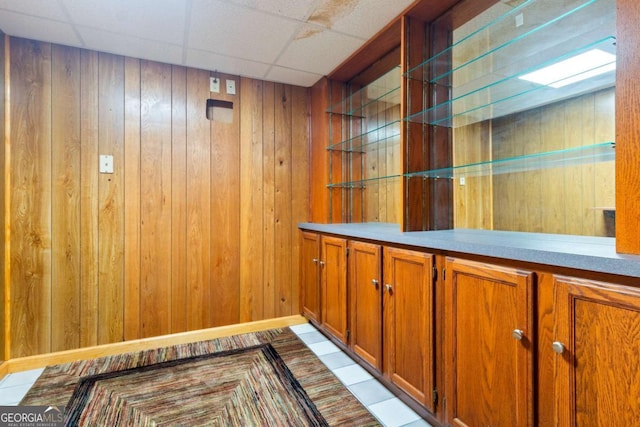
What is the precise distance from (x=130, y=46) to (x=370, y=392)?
284 centimetres

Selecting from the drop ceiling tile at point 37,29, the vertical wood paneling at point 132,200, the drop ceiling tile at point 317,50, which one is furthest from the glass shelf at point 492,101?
the drop ceiling tile at point 37,29

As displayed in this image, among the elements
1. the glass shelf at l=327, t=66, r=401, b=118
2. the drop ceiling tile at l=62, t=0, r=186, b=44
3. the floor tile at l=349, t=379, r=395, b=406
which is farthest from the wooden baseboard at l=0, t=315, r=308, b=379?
the drop ceiling tile at l=62, t=0, r=186, b=44

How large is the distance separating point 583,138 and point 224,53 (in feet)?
8.20

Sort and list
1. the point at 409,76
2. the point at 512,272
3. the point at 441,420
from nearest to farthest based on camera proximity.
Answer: the point at 512,272 < the point at 441,420 < the point at 409,76

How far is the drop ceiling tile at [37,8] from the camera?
1787 mm

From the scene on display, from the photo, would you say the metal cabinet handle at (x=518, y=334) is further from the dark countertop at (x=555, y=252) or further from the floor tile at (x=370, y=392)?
the floor tile at (x=370, y=392)

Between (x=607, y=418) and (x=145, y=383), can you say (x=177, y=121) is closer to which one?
(x=145, y=383)

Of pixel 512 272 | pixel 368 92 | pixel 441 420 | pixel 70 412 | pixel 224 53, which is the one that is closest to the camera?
pixel 512 272

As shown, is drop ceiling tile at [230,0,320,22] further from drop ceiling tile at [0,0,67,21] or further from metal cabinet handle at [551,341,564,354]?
metal cabinet handle at [551,341,564,354]

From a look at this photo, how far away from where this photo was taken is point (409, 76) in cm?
193

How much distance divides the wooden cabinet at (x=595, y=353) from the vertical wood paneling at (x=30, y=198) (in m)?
2.99

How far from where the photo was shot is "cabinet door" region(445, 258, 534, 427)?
3.68 ft

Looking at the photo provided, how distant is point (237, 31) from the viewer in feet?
6.89

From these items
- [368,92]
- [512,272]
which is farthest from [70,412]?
[368,92]
